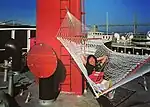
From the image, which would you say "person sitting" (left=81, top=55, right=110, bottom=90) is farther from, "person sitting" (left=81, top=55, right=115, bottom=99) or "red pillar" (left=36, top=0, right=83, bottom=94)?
"red pillar" (left=36, top=0, right=83, bottom=94)

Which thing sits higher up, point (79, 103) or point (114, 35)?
point (114, 35)

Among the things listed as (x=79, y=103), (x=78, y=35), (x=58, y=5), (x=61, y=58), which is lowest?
(x=79, y=103)

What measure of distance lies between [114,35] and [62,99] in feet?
33.7

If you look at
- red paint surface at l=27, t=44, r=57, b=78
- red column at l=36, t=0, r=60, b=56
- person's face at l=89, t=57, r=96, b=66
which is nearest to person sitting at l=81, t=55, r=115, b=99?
person's face at l=89, t=57, r=96, b=66

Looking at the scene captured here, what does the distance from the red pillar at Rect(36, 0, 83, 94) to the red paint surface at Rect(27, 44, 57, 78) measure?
3.10ft

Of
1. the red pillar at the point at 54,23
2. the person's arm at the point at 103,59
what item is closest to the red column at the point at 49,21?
the red pillar at the point at 54,23

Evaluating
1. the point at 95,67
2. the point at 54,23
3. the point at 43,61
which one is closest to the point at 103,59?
the point at 95,67

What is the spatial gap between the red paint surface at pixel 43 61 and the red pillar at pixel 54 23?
37.2 inches

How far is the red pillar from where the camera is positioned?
5.29 meters

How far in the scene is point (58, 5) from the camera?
5.32m

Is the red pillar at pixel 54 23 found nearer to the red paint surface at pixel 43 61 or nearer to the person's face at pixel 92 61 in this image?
the person's face at pixel 92 61

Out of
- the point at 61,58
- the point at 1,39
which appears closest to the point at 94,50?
the point at 61,58

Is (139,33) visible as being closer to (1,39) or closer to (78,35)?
(1,39)

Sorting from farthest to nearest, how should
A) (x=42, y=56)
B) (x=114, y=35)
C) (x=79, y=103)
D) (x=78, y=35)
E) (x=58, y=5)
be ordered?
(x=114, y=35), (x=58, y=5), (x=78, y=35), (x=79, y=103), (x=42, y=56)
